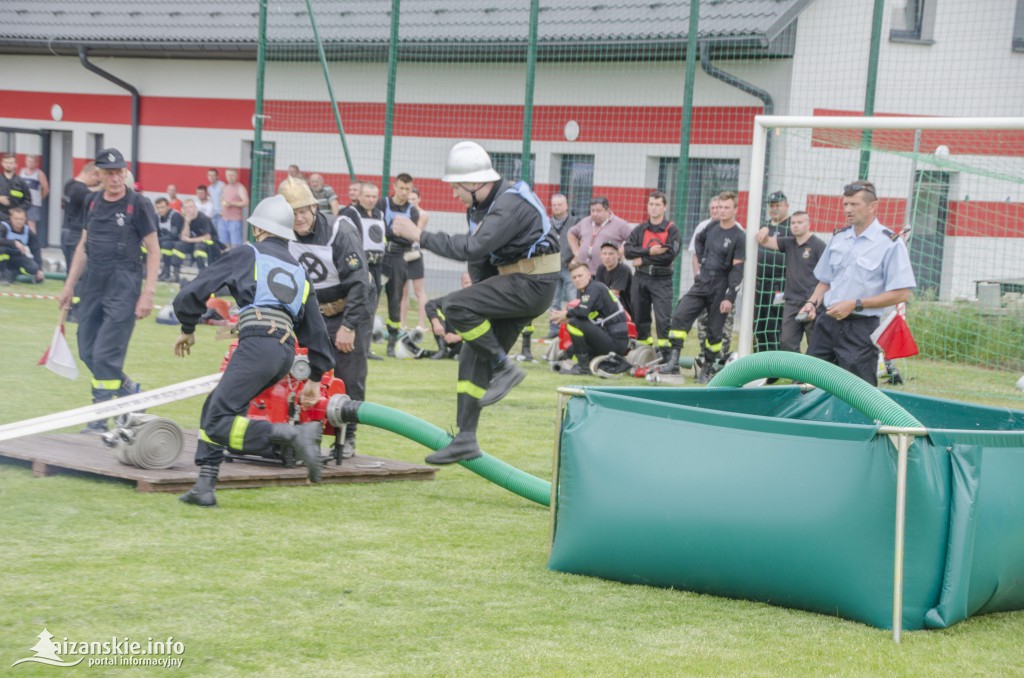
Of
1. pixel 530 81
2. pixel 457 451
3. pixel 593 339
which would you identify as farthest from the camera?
pixel 530 81

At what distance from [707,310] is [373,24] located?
33.1ft

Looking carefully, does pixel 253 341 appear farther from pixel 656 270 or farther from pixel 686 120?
pixel 686 120

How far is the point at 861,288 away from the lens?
27.0 feet

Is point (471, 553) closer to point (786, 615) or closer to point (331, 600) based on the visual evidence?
point (331, 600)

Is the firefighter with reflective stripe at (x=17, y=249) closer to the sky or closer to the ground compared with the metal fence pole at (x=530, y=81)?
closer to the ground

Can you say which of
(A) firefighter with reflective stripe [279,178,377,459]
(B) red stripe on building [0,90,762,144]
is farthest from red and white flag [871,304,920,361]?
(B) red stripe on building [0,90,762,144]

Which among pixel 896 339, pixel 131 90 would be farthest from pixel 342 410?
pixel 131 90

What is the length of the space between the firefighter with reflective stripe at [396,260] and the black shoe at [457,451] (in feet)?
24.6

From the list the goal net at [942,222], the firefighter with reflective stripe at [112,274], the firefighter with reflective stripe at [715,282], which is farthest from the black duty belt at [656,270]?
the firefighter with reflective stripe at [112,274]

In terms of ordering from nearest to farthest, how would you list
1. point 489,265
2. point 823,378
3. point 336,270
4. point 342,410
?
1. point 823,378
2. point 489,265
3. point 342,410
4. point 336,270

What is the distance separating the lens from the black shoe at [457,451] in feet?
23.0

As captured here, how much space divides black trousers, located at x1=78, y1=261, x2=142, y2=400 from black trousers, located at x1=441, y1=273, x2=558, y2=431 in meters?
2.89

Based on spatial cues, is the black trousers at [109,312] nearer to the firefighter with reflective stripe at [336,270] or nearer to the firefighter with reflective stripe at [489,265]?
the firefighter with reflective stripe at [336,270]

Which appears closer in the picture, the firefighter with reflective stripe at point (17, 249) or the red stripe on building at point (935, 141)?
the red stripe on building at point (935, 141)
